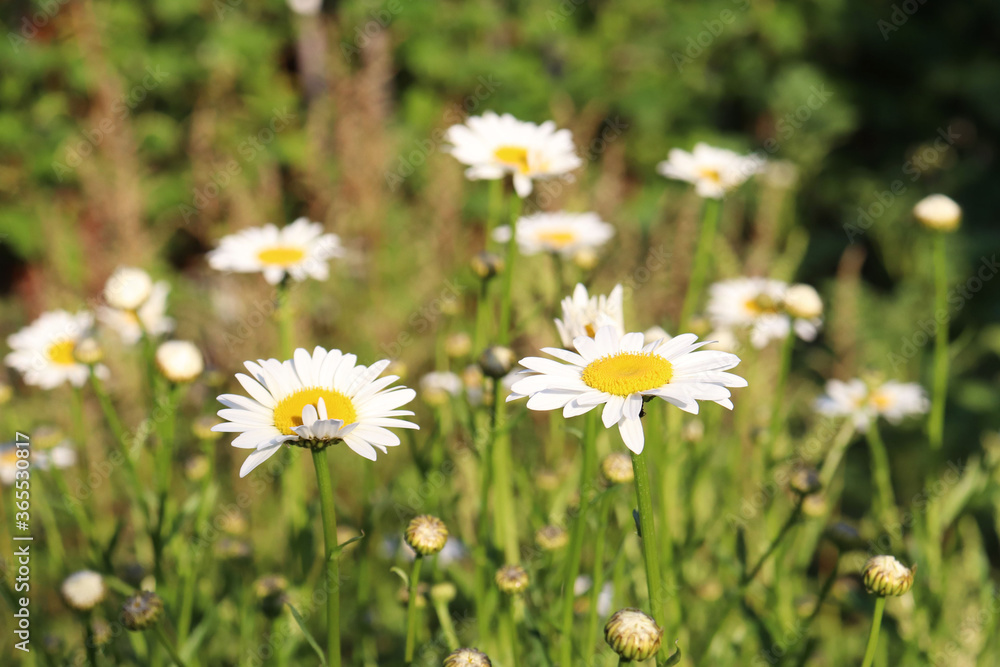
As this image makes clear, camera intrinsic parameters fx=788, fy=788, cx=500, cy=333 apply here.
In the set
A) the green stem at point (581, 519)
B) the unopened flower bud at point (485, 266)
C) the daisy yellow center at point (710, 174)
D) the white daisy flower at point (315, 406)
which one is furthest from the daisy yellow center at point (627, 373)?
the daisy yellow center at point (710, 174)

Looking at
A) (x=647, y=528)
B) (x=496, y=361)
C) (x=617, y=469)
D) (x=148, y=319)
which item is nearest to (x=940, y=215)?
(x=617, y=469)

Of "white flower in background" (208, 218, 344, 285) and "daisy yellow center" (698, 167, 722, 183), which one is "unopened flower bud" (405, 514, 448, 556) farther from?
"daisy yellow center" (698, 167, 722, 183)

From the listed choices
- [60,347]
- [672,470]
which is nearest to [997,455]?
[672,470]

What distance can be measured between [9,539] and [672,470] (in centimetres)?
161

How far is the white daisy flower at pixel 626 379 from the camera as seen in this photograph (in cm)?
86

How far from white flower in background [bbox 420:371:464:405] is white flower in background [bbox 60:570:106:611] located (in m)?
0.63

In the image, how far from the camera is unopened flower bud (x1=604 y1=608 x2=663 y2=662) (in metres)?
0.84

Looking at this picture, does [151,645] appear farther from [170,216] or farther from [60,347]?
[170,216]

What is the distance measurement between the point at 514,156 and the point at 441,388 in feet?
1.56

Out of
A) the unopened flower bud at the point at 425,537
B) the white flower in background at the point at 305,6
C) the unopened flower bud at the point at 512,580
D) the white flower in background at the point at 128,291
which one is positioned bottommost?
the unopened flower bud at the point at 512,580

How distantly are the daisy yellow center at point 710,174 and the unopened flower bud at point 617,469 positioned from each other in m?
0.79

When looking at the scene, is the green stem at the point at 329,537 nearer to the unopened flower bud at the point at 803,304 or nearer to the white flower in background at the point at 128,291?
the white flower in background at the point at 128,291

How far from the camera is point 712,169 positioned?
5.98 feet

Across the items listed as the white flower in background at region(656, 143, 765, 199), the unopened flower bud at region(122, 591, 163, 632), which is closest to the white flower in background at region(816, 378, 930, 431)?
the white flower in background at region(656, 143, 765, 199)
